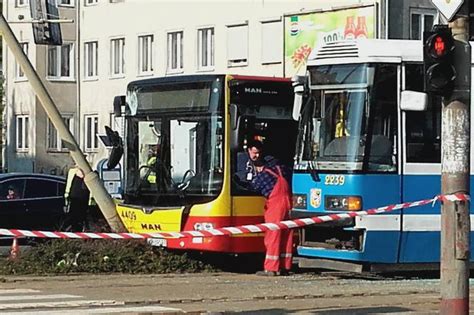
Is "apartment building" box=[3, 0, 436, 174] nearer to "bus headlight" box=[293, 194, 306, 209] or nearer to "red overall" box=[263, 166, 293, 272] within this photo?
"red overall" box=[263, 166, 293, 272]

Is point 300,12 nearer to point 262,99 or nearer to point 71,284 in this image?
point 262,99

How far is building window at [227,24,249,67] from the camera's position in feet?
166

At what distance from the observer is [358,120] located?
17.8m

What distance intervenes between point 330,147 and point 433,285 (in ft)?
7.86

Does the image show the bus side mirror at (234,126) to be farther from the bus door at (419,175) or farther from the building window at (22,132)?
the building window at (22,132)

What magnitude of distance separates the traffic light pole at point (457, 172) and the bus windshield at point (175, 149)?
272 inches

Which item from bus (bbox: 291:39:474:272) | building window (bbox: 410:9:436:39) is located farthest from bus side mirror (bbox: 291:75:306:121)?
building window (bbox: 410:9:436:39)

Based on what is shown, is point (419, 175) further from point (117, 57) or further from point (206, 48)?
point (117, 57)

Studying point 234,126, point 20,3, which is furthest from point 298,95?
point 20,3

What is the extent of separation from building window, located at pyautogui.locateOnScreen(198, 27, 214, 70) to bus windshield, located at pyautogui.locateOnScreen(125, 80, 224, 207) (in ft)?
104

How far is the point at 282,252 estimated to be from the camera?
19234 millimetres

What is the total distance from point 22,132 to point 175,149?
41512 millimetres

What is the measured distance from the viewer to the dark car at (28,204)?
26.0m

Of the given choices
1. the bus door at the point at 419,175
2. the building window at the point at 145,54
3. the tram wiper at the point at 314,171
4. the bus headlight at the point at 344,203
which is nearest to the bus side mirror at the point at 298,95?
the tram wiper at the point at 314,171
